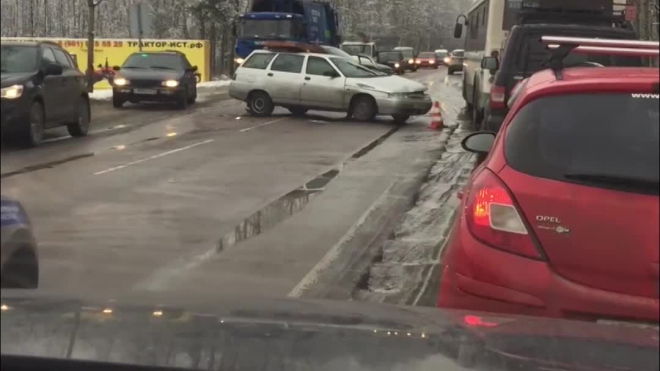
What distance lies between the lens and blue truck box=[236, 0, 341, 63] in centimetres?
2998

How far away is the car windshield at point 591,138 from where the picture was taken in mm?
3797

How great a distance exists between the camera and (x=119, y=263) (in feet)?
24.1

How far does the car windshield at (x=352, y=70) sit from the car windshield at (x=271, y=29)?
7.23 m

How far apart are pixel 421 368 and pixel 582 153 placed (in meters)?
1.50

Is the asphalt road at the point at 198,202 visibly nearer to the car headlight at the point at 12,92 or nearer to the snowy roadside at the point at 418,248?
the car headlight at the point at 12,92

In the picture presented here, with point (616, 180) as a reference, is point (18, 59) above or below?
above

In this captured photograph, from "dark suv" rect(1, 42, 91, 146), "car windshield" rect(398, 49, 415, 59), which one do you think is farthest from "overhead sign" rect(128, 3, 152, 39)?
"car windshield" rect(398, 49, 415, 59)

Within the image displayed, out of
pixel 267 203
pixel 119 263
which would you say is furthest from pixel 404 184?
pixel 119 263

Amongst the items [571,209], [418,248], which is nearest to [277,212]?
[418,248]

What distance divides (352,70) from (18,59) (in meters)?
20.3

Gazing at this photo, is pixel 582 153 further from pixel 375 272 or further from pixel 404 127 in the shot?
pixel 404 127

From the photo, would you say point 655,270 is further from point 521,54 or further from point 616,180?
point 521,54

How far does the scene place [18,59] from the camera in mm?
2658

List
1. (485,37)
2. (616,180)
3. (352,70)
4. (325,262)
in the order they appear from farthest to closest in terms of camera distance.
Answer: (352,70)
(485,37)
(325,262)
(616,180)
